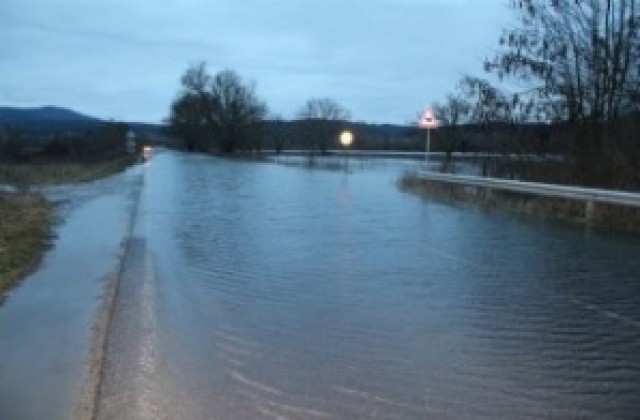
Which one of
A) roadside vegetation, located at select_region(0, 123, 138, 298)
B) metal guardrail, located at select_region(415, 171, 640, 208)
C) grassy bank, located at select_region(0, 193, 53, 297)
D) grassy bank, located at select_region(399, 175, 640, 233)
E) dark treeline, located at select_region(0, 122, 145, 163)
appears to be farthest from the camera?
dark treeline, located at select_region(0, 122, 145, 163)

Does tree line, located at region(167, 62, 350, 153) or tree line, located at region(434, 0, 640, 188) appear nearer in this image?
tree line, located at region(434, 0, 640, 188)

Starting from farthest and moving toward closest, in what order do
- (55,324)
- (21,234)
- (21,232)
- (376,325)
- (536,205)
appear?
1. (536,205)
2. (21,232)
3. (21,234)
4. (55,324)
5. (376,325)

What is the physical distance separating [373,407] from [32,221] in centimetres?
1590

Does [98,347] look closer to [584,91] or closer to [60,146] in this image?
[584,91]

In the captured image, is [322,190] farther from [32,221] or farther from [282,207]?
[32,221]

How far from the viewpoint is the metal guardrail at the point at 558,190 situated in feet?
62.0

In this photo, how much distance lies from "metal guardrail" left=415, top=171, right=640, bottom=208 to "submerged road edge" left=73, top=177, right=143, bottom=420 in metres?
9.55

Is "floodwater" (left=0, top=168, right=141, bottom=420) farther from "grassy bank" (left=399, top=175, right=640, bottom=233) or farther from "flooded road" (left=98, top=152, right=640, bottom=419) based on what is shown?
"grassy bank" (left=399, top=175, right=640, bottom=233)

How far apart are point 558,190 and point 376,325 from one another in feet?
44.1

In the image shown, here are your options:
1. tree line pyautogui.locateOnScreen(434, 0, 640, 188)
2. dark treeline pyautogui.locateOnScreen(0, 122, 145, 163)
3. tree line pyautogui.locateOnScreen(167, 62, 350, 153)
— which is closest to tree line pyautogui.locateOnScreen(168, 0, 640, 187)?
tree line pyautogui.locateOnScreen(434, 0, 640, 188)

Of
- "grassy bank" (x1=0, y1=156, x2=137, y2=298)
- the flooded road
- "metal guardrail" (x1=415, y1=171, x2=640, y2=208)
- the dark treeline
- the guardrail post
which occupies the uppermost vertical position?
"metal guardrail" (x1=415, y1=171, x2=640, y2=208)

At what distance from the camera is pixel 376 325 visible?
31.4 ft

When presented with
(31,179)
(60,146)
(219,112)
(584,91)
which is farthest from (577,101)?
(219,112)

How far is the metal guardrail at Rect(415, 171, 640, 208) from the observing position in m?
18.9
